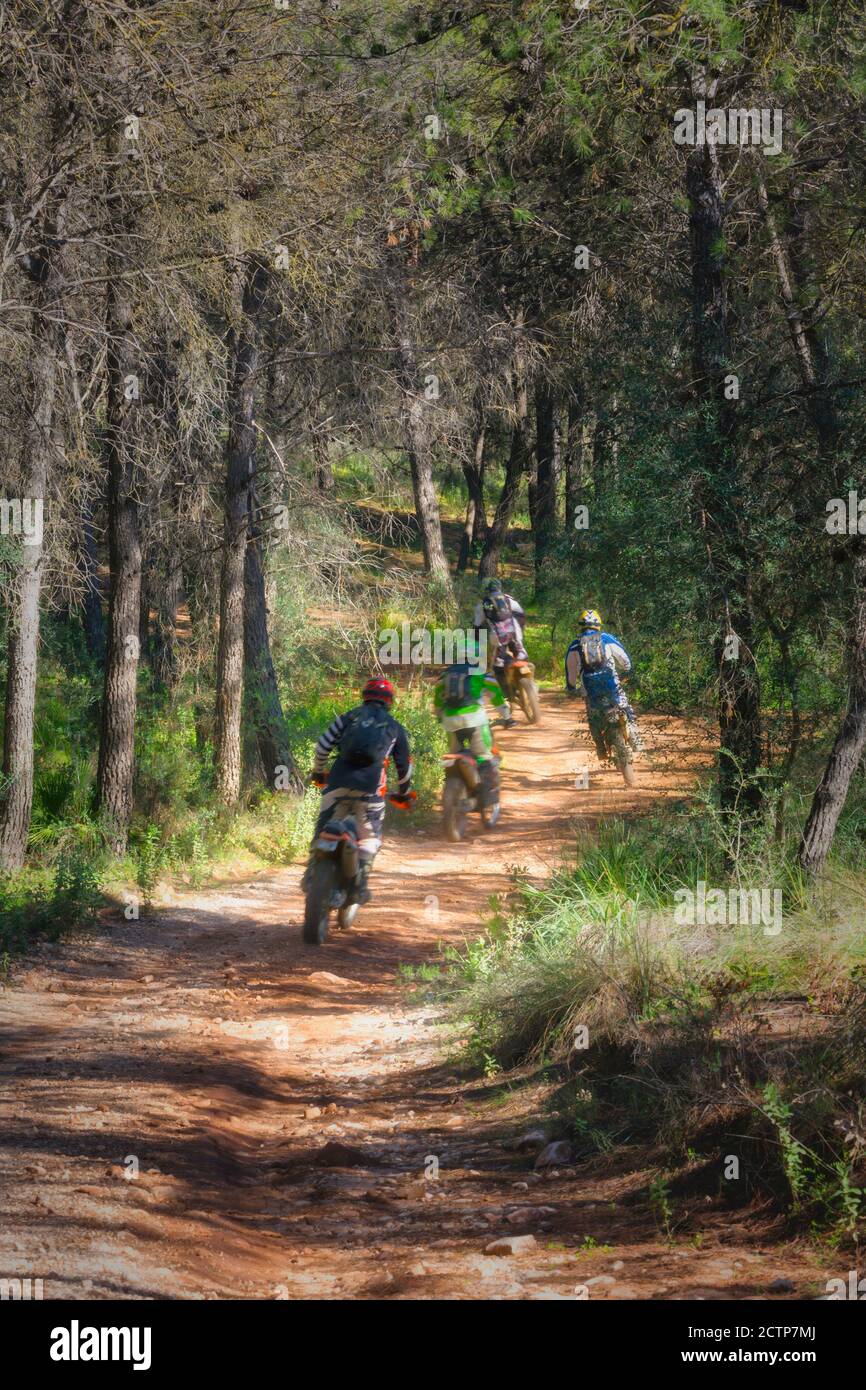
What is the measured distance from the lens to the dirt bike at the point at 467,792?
13817mm

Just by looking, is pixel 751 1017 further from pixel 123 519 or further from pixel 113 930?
pixel 123 519

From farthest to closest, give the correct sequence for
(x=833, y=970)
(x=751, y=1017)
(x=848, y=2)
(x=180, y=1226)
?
(x=848, y=2), (x=833, y=970), (x=751, y=1017), (x=180, y=1226)

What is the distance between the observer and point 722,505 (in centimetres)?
1130

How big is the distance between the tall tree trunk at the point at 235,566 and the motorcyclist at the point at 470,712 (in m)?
4.43

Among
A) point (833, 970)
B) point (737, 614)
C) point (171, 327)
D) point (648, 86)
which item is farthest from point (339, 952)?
point (648, 86)

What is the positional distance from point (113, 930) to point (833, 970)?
7.06 m

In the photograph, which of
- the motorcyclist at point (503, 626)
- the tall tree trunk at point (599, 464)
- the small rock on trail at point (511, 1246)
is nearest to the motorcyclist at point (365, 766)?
the tall tree trunk at point (599, 464)

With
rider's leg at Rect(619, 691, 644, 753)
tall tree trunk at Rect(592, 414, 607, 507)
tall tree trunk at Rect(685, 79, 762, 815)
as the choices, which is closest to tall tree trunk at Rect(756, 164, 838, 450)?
tall tree trunk at Rect(685, 79, 762, 815)

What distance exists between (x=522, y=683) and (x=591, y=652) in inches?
181

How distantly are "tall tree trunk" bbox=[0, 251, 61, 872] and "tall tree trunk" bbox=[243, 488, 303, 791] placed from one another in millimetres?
5348

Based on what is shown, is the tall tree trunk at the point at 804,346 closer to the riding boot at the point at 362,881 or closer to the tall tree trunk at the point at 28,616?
the riding boot at the point at 362,881

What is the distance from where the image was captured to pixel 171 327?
14508mm

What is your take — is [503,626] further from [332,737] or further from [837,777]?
[837,777]

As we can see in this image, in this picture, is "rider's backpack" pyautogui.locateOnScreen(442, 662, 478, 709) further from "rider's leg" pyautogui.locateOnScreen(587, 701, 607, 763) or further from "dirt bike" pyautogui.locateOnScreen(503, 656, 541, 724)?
"dirt bike" pyautogui.locateOnScreen(503, 656, 541, 724)
